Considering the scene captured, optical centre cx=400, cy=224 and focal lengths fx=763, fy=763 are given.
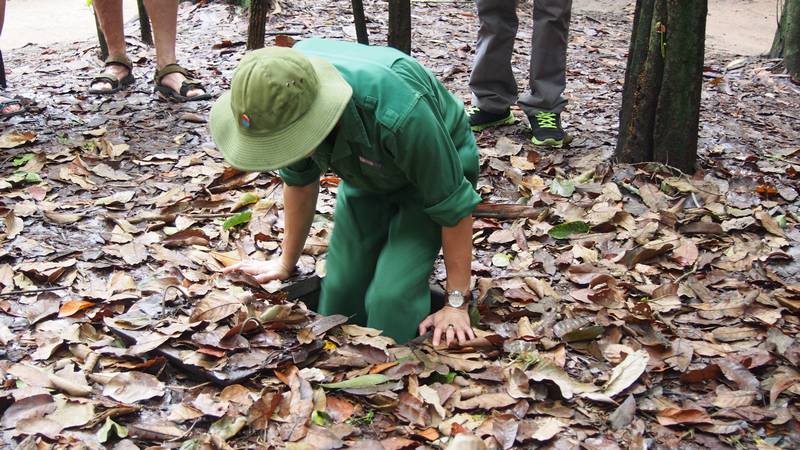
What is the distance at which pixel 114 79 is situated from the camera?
4.59m

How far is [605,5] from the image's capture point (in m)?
9.63

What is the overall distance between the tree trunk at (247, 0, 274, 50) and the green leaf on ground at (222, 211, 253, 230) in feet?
5.71

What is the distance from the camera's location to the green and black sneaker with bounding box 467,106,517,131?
421cm

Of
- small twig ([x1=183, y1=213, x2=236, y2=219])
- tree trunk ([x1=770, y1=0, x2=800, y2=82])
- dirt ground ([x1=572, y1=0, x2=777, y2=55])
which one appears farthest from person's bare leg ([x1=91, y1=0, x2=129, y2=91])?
dirt ground ([x1=572, y1=0, x2=777, y2=55])

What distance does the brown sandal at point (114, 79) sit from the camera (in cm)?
454

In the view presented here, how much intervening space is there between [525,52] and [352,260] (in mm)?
3849

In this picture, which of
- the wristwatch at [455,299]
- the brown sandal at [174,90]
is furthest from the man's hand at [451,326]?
the brown sandal at [174,90]

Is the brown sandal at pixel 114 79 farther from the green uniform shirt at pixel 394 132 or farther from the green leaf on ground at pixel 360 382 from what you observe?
the green leaf on ground at pixel 360 382

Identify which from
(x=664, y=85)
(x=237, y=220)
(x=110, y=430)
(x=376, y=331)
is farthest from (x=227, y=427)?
(x=664, y=85)

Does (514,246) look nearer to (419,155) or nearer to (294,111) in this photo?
(419,155)

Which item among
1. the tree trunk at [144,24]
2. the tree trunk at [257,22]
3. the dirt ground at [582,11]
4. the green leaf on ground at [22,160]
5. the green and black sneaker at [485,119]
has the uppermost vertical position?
the tree trunk at [257,22]

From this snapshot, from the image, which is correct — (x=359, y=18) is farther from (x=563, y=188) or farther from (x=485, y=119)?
(x=563, y=188)

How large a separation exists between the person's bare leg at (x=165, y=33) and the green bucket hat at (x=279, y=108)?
2.76m

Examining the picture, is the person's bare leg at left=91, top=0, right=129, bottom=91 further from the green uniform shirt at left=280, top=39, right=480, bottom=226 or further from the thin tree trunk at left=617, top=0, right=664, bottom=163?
the thin tree trunk at left=617, top=0, right=664, bottom=163
